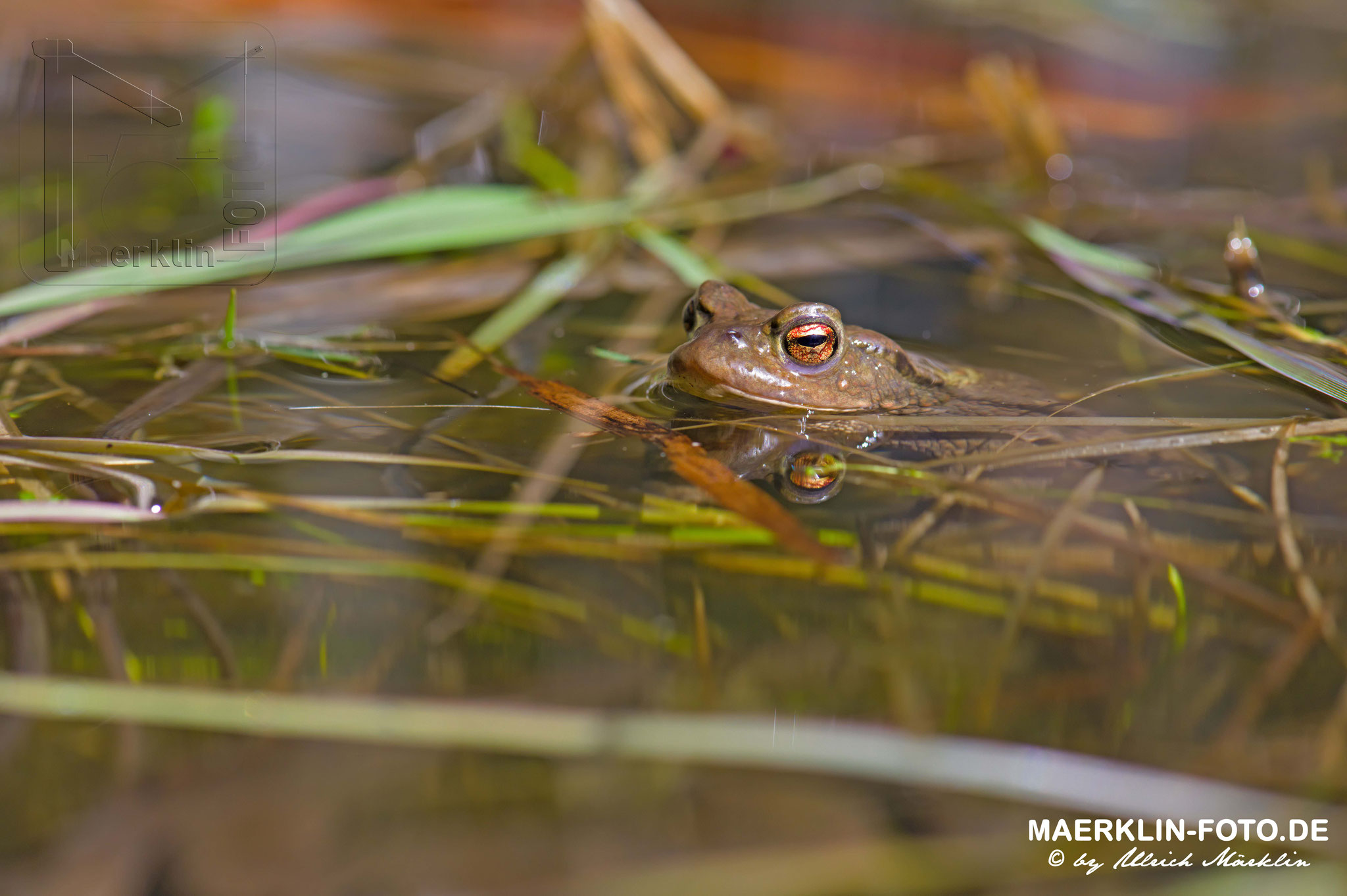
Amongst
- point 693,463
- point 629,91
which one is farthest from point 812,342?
point 629,91

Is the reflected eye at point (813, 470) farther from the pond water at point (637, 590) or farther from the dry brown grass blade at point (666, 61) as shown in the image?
the dry brown grass blade at point (666, 61)

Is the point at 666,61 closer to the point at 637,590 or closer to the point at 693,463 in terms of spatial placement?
the point at 693,463

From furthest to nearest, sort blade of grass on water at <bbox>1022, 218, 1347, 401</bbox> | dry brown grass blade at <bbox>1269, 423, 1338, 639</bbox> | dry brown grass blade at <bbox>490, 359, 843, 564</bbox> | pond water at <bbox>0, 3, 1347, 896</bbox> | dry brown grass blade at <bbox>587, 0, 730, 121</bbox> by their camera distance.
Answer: dry brown grass blade at <bbox>587, 0, 730, 121</bbox> < blade of grass on water at <bbox>1022, 218, 1347, 401</bbox> < dry brown grass blade at <bbox>490, 359, 843, 564</bbox> < dry brown grass blade at <bbox>1269, 423, 1338, 639</bbox> < pond water at <bbox>0, 3, 1347, 896</bbox>

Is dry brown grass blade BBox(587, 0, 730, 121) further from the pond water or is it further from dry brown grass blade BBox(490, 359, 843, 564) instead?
dry brown grass blade BBox(490, 359, 843, 564)

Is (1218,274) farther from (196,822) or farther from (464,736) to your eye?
(196,822)

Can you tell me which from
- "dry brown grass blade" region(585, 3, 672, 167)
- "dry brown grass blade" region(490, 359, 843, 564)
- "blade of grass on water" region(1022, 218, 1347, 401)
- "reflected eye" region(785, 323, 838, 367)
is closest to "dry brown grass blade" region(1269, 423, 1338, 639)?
"blade of grass on water" region(1022, 218, 1347, 401)

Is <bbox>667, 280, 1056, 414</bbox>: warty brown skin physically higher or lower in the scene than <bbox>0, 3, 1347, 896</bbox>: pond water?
higher

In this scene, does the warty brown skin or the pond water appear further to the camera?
the warty brown skin

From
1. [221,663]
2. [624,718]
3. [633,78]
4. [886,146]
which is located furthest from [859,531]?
[886,146]
